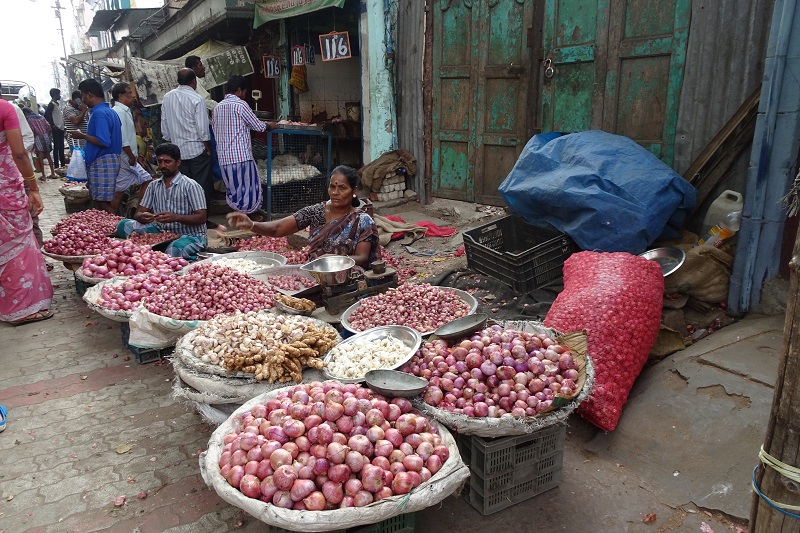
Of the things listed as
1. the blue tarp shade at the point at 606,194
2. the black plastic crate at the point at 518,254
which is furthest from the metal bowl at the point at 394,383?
the blue tarp shade at the point at 606,194

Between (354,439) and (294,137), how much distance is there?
7096 mm

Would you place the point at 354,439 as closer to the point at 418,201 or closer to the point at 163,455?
the point at 163,455

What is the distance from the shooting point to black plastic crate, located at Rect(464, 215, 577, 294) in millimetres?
4539

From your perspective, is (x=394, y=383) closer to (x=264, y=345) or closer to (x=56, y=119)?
(x=264, y=345)

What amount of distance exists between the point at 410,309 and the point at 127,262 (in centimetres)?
289

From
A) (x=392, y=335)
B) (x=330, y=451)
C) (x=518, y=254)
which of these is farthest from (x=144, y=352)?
(x=518, y=254)

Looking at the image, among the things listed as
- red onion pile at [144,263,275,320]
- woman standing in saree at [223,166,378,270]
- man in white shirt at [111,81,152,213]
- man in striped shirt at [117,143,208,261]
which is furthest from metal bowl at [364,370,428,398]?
man in white shirt at [111,81,152,213]

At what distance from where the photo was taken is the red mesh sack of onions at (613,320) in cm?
306

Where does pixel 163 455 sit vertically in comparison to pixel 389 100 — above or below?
below

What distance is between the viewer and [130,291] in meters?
4.34

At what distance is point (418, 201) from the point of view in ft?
26.8

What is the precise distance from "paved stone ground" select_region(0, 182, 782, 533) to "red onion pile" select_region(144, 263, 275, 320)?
611 millimetres

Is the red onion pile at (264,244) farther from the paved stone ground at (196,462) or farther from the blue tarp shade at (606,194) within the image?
the blue tarp shade at (606,194)

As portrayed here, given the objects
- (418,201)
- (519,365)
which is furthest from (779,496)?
(418,201)
